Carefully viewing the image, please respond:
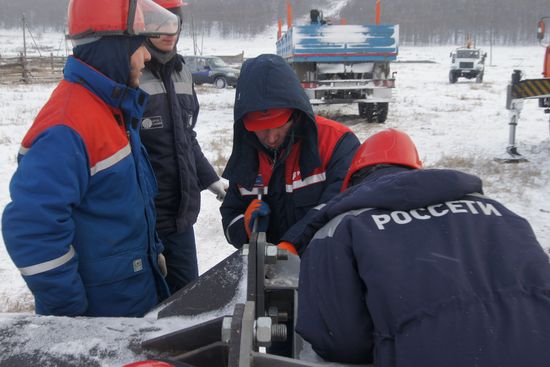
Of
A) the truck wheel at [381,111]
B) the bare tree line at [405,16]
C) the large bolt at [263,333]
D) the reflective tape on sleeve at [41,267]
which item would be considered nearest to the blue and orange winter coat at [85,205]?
the reflective tape on sleeve at [41,267]

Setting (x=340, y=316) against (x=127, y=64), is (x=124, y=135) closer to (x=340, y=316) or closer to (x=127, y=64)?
(x=127, y=64)

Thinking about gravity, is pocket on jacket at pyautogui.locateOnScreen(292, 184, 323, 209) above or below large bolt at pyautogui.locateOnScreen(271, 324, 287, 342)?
above

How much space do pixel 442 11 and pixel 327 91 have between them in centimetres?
9631

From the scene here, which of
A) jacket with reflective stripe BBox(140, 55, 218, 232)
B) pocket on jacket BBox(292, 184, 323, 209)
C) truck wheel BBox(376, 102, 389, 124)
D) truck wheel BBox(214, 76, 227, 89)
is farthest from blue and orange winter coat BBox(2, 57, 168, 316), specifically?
truck wheel BBox(214, 76, 227, 89)

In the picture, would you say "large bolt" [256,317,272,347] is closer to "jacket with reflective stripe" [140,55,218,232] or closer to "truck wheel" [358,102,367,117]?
"jacket with reflective stripe" [140,55,218,232]

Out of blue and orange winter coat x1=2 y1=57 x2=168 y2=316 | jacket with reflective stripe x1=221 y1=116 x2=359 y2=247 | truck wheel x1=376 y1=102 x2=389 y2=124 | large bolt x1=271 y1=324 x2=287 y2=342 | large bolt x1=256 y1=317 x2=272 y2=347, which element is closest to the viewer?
large bolt x1=256 y1=317 x2=272 y2=347

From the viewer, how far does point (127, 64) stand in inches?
68.4

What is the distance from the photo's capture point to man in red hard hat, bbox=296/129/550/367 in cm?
95

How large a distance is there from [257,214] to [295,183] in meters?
0.22

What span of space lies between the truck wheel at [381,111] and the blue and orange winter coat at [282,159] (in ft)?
28.7

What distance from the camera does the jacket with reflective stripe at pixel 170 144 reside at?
7.74 feet

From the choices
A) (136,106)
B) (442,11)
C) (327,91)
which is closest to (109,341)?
(136,106)

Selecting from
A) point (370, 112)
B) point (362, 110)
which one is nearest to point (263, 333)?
point (370, 112)

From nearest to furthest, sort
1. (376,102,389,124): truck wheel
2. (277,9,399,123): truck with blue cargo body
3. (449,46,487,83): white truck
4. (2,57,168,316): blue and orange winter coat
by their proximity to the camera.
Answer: (2,57,168,316): blue and orange winter coat < (277,9,399,123): truck with blue cargo body < (376,102,389,124): truck wheel < (449,46,487,83): white truck
